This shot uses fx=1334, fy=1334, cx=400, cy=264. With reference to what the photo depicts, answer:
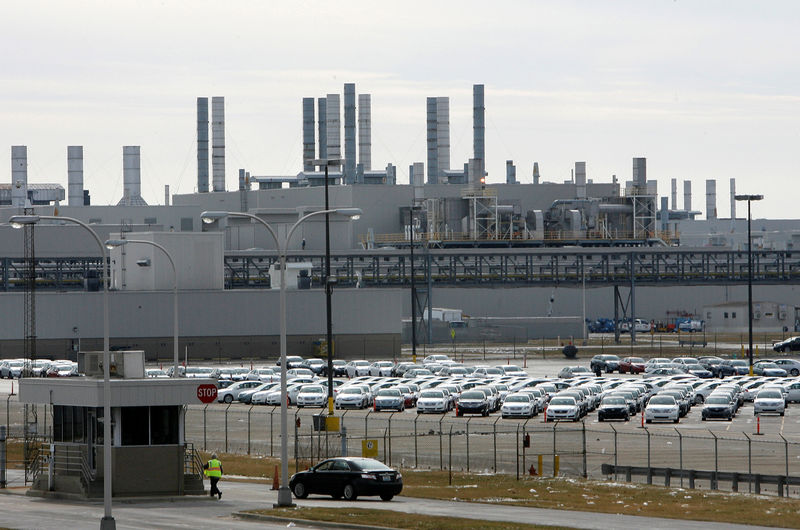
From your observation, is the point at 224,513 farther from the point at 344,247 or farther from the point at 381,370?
the point at 344,247

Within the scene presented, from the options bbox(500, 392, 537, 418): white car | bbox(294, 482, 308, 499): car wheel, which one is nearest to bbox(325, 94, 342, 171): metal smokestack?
bbox(500, 392, 537, 418): white car

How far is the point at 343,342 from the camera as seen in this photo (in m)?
107

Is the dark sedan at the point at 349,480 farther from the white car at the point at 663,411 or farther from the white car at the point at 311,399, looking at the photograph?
the white car at the point at 311,399

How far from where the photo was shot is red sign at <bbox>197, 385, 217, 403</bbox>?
125 ft

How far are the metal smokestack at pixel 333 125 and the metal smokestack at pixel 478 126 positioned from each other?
595 inches

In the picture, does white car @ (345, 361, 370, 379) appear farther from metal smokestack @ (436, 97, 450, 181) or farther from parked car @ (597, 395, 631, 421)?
metal smokestack @ (436, 97, 450, 181)

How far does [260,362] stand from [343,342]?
797cm

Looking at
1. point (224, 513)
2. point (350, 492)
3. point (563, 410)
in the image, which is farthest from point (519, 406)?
point (224, 513)

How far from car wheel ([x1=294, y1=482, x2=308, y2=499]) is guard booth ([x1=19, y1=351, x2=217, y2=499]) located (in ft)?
9.76

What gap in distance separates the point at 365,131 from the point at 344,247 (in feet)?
73.9

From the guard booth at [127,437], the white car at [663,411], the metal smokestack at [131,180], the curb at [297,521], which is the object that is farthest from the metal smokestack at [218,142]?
the curb at [297,521]

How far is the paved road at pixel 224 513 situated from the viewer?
30.7 meters

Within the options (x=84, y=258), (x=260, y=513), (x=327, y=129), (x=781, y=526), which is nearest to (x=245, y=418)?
(x=260, y=513)

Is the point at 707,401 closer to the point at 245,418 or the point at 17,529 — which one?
the point at 245,418
